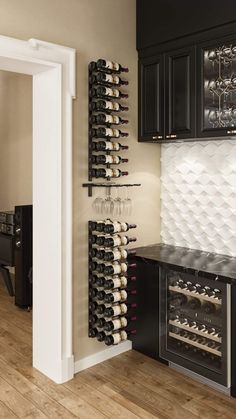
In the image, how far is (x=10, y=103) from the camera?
5371 mm

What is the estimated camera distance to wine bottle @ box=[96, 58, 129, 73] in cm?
302

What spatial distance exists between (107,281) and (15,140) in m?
2.95

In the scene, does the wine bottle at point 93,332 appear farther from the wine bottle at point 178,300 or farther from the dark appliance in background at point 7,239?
the dark appliance in background at point 7,239

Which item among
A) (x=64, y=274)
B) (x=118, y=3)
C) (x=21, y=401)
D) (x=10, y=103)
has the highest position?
(x=118, y=3)

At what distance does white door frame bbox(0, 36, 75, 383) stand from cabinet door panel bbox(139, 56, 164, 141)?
0.74 m

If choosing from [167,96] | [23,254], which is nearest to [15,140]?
[23,254]

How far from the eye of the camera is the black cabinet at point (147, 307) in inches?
128

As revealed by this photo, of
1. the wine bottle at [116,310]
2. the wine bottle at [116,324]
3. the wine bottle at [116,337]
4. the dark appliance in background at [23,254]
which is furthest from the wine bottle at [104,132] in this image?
the dark appliance in background at [23,254]

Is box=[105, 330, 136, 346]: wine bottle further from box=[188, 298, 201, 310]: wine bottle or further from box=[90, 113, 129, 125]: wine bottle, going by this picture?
box=[90, 113, 129, 125]: wine bottle

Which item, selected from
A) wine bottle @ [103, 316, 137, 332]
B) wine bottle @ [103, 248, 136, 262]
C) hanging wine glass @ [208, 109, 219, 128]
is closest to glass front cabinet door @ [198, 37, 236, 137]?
hanging wine glass @ [208, 109, 219, 128]

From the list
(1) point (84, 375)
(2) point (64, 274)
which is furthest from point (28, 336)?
(2) point (64, 274)

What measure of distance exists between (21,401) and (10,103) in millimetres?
3840

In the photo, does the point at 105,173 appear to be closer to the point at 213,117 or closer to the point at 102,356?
the point at 213,117

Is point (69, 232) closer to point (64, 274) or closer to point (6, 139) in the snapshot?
point (64, 274)
